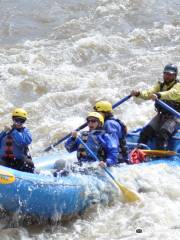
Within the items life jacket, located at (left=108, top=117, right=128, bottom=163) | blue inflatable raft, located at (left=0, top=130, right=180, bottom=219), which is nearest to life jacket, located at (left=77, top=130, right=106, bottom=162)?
blue inflatable raft, located at (left=0, top=130, right=180, bottom=219)

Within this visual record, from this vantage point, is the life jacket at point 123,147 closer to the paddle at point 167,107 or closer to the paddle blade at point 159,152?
the paddle blade at point 159,152

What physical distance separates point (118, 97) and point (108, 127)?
5146mm

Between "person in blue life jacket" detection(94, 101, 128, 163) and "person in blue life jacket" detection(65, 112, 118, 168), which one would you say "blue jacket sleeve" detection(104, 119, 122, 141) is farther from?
"person in blue life jacket" detection(65, 112, 118, 168)

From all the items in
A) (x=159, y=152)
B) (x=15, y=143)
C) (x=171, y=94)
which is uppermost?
(x=171, y=94)

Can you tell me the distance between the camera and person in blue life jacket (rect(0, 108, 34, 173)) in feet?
24.2

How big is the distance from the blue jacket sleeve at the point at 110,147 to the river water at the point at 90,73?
37cm

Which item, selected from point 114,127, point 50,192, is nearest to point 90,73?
point 114,127

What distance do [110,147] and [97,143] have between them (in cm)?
20

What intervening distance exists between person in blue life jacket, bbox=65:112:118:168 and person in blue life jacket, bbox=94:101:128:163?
0.51 feet

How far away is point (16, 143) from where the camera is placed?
24.3 ft

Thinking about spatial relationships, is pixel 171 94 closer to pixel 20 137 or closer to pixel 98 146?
pixel 98 146

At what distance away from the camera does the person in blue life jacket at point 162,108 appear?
8.66 meters

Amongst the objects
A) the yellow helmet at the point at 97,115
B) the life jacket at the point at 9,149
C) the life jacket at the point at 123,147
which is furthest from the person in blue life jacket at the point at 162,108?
the life jacket at the point at 9,149

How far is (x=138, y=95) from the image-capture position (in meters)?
8.88
